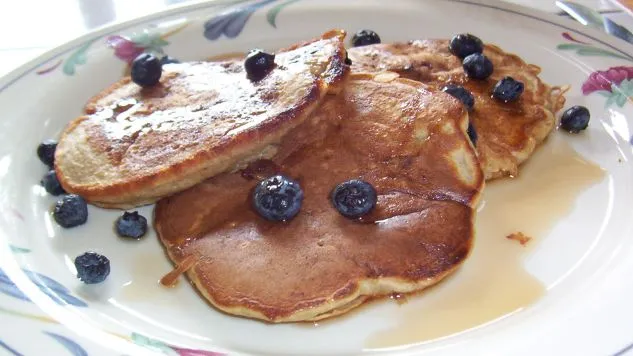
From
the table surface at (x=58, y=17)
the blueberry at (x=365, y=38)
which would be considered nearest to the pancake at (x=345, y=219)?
the blueberry at (x=365, y=38)

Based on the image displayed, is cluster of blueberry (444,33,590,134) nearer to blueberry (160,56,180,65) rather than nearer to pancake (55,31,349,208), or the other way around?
pancake (55,31,349,208)

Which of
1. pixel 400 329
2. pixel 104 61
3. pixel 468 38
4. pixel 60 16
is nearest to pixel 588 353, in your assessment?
pixel 400 329

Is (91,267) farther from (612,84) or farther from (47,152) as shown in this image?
(612,84)

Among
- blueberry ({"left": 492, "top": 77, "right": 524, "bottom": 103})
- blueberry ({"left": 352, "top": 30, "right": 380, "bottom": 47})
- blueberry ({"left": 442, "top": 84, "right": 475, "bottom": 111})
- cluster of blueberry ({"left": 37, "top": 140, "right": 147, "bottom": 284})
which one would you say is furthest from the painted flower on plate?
cluster of blueberry ({"left": 37, "top": 140, "right": 147, "bottom": 284})

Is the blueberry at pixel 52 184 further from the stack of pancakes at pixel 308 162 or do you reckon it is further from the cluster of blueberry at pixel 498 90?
the cluster of blueberry at pixel 498 90

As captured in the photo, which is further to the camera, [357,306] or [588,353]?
[357,306]

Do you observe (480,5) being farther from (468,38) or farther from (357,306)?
(357,306)
